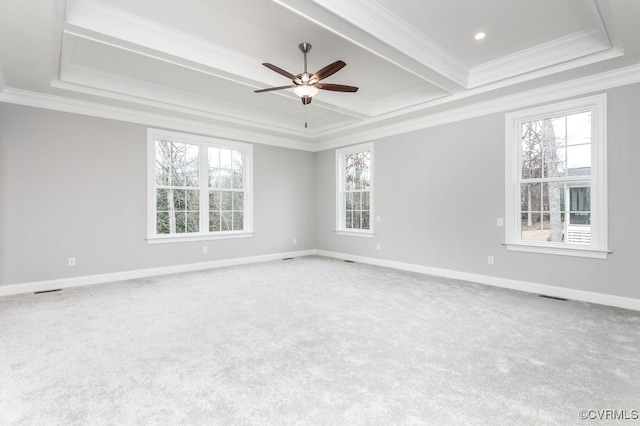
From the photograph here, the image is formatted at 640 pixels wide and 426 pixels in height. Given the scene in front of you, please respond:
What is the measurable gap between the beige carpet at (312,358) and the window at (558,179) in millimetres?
813

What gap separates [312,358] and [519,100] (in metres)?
4.39

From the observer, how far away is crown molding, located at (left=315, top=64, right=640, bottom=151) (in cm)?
365

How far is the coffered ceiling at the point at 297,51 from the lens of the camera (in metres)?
2.82

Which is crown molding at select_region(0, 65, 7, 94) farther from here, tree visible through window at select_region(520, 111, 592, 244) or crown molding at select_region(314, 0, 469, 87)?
tree visible through window at select_region(520, 111, 592, 244)

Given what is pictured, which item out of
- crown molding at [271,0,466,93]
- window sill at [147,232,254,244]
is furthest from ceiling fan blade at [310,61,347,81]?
window sill at [147,232,254,244]

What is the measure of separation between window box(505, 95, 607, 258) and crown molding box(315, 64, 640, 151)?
5.2 inches

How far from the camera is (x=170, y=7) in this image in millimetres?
2889

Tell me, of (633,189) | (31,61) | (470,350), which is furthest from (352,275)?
(31,61)

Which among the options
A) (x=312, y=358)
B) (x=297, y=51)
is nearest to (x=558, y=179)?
(x=297, y=51)

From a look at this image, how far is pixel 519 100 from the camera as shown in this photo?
4387mm

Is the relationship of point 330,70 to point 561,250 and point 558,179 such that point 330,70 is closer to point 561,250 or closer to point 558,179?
point 558,179

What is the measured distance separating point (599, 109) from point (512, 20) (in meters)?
1.75

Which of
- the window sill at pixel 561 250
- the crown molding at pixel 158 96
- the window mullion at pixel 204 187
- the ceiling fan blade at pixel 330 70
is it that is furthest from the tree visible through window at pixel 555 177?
the window mullion at pixel 204 187

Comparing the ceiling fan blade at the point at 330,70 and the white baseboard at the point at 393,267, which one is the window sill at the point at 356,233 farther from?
the ceiling fan blade at the point at 330,70
